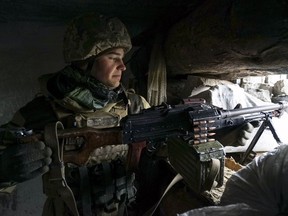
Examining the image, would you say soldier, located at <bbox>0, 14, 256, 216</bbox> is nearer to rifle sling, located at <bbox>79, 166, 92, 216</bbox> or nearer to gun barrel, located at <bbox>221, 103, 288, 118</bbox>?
rifle sling, located at <bbox>79, 166, 92, 216</bbox>

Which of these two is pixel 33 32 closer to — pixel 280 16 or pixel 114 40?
pixel 114 40

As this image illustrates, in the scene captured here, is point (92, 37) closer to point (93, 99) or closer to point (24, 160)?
point (93, 99)

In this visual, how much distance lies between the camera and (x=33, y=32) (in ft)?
7.52

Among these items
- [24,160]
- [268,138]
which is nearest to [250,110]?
[268,138]

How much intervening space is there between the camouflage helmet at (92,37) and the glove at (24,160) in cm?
65

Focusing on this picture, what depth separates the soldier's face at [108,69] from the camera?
154 centimetres

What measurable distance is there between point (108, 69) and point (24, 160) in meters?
0.68

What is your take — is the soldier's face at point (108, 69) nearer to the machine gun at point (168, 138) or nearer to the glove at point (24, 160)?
the machine gun at point (168, 138)

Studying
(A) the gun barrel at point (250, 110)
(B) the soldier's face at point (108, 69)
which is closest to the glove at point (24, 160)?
(B) the soldier's face at point (108, 69)

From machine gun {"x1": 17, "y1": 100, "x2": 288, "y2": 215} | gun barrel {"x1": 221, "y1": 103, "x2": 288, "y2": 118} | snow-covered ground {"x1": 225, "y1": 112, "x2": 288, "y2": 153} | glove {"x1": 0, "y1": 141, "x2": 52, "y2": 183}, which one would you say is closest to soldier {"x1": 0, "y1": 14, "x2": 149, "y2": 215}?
machine gun {"x1": 17, "y1": 100, "x2": 288, "y2": 215}

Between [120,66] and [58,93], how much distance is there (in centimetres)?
35

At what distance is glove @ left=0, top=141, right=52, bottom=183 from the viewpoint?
40.4 inches

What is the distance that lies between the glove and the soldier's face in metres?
0.59

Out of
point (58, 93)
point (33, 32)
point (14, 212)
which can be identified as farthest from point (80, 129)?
point (14, 212)
